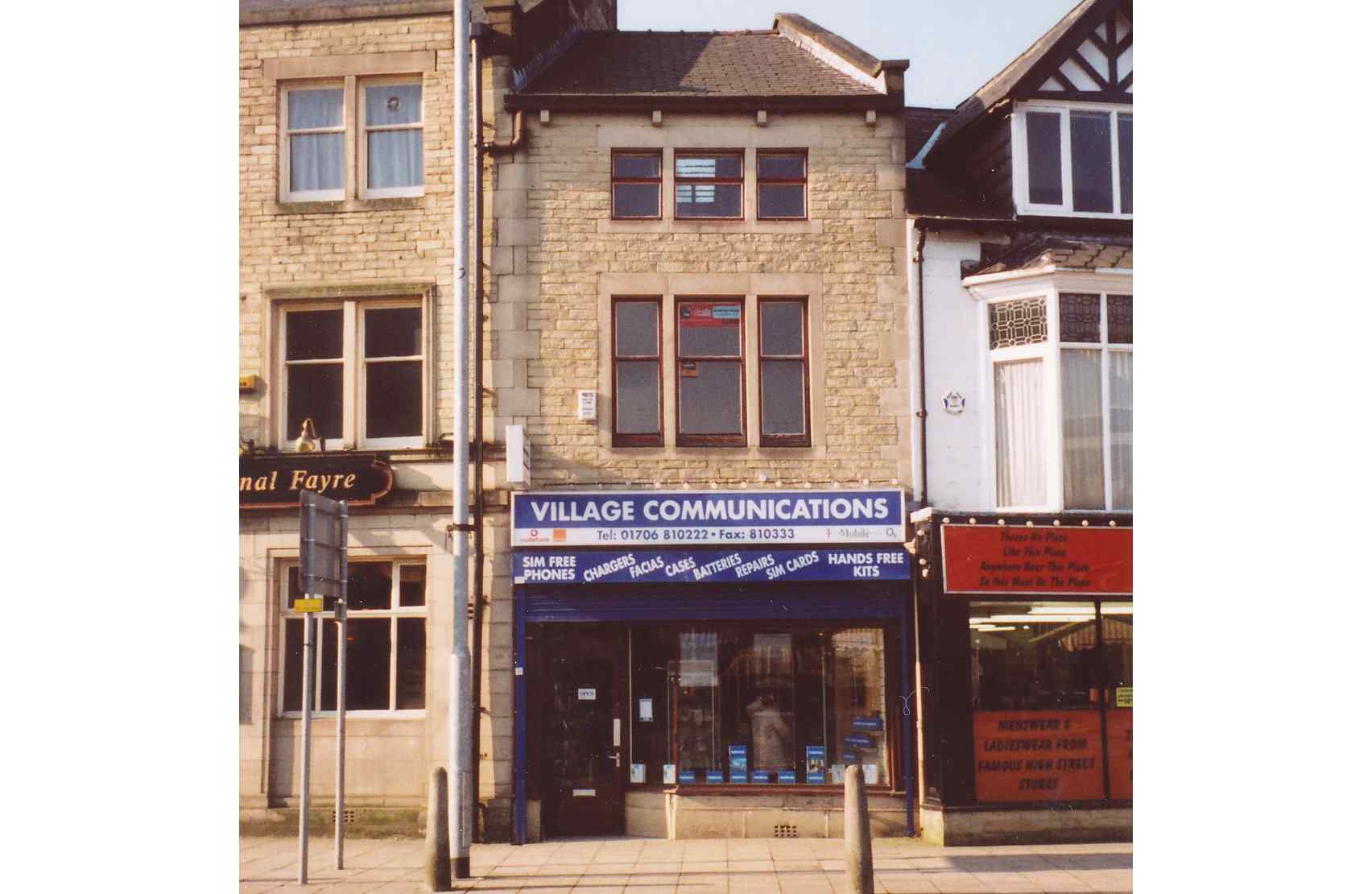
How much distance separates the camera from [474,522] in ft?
39.5

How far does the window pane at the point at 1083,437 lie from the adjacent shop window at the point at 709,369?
3111 mm

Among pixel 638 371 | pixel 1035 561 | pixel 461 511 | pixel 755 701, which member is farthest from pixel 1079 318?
pixel 461 511

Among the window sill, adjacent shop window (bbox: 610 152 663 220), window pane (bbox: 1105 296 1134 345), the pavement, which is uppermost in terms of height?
adjacent shop window (bbox: 610 152 663 220)

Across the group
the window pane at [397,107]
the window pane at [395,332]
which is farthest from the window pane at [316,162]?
the window pane at [395,332]

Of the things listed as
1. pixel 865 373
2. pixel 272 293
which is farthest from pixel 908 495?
pixel 272 293

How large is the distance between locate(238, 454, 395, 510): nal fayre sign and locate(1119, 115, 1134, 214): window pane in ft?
24.7

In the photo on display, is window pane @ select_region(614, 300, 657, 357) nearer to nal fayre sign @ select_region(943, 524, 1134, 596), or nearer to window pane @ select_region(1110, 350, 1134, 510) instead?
nal fayre sign @ select_region(943, 524, 1134, 596)

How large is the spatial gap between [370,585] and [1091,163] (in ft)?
26.8

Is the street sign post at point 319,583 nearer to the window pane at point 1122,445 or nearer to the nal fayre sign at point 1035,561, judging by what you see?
the nal fayre sign at point 1035,561

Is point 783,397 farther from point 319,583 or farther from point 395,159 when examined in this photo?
point 319,583

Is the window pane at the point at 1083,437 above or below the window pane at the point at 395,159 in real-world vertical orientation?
below

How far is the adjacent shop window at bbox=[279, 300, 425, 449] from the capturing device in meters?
12.1

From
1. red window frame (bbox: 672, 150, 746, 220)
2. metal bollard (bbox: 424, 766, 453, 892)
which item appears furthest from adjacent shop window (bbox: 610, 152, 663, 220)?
metal bollard (bbox: 424, 766, 453, 892)

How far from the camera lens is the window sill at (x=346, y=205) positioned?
40.1 feet
